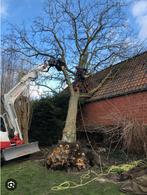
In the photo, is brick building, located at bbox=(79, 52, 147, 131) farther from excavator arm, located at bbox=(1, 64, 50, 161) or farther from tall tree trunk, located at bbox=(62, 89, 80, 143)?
excavator arm, located at bbox=(1, 64, 50, 161)

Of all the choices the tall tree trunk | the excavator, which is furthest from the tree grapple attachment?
the tall tree trunk

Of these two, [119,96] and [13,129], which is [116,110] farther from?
[13,129]

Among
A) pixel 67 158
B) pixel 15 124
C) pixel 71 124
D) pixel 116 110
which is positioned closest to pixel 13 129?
pixel 15 124

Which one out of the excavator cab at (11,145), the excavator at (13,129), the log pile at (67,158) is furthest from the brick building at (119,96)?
the excavator cab at (11,145)

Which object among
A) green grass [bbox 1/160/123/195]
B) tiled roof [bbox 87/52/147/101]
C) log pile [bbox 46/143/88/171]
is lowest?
green grass [bbox 1/160/123/195]

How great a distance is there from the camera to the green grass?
27.2 feet

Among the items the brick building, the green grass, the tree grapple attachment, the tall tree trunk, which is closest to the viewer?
the green grass

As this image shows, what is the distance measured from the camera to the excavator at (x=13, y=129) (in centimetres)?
1362

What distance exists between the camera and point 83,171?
11133 millimetres

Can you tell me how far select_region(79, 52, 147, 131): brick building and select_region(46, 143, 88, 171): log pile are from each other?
2464 mm

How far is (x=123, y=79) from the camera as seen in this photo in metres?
17.2

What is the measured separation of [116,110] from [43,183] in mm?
7553

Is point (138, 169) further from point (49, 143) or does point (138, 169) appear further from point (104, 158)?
point (49, 143)

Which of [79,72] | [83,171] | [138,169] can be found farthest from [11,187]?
[79,72]
